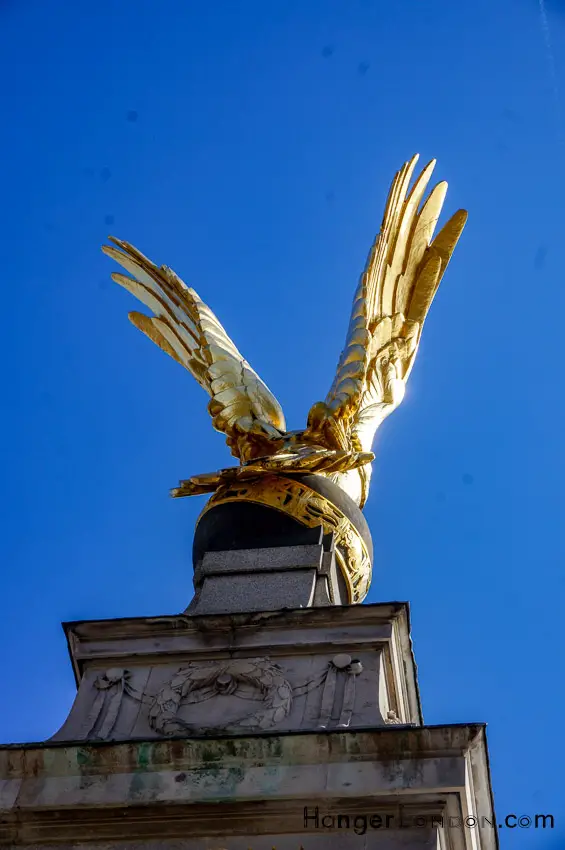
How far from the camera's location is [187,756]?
1165 cm

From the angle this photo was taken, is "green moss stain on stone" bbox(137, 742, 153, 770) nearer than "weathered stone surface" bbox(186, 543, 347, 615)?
Yes

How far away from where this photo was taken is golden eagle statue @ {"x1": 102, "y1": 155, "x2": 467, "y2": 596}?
55.1 feet

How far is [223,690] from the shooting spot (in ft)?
42.7

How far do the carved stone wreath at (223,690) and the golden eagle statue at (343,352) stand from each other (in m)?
3.44

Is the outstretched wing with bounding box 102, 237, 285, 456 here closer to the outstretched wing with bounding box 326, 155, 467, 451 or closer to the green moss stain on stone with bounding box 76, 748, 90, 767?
the outstretched wing with bounding box 326, 155, 467, 451

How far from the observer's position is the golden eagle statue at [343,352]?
1680 cm

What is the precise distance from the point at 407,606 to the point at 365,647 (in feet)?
1.79

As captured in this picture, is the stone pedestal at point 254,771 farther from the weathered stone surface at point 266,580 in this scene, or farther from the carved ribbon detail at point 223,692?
the weathered stone surface at point 266,580

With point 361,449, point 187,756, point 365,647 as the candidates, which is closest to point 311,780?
point 187,756

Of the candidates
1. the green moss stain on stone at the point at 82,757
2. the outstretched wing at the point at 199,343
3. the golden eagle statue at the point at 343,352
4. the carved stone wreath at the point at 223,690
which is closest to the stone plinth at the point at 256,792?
the green moss stain on stone at the point at 82,757

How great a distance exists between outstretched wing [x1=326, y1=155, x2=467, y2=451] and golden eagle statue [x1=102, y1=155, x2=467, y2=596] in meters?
0.01

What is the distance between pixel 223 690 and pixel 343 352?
22.3 ft

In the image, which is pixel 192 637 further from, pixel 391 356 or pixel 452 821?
pixel 391 356

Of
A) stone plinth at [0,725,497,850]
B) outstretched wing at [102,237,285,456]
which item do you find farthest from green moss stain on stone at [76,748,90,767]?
outstretched wing at [102,237,285,456]
